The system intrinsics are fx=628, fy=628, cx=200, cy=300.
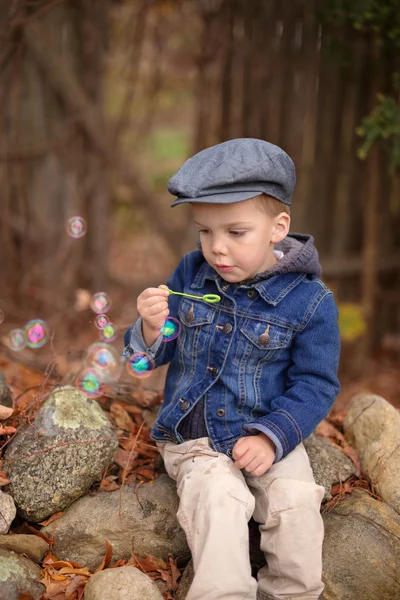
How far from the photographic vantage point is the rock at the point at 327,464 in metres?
2.65

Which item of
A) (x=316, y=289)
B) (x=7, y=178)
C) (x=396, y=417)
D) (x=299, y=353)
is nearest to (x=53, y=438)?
(x=299, y=353)

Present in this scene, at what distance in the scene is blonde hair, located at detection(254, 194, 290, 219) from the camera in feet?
7.51

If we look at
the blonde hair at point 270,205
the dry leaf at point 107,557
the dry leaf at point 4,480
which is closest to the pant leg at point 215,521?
the dry leaf at point 107,557

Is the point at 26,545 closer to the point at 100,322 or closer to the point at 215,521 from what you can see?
the point at 215,521

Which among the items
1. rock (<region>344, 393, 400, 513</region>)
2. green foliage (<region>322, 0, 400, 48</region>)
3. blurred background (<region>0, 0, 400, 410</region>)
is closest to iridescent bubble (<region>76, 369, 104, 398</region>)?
rock (<region>344, 393, 400, 513</region>)

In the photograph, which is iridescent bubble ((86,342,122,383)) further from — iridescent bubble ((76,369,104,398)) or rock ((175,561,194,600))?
rock ((175,561,194,600))

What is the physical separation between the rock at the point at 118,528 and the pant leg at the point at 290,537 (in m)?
0.38

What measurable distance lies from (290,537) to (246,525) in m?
0.17

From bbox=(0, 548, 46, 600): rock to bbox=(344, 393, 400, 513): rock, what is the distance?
1432 mm

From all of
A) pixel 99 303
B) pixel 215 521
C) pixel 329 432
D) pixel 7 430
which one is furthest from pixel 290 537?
pixel 99 303

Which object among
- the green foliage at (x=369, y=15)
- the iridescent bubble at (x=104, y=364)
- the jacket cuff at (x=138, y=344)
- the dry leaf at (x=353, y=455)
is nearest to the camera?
the jacket cuff at (x=138, y=344)

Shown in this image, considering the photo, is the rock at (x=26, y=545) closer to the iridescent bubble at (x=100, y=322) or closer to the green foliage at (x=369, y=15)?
the iridescent bubble at (x=100, y=322)

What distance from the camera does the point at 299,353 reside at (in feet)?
7.88

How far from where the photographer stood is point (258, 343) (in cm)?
240
